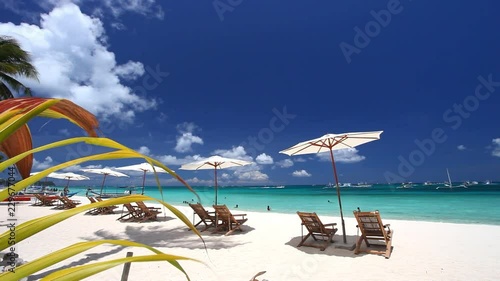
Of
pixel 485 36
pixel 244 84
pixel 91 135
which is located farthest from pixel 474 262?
pixel 485 36

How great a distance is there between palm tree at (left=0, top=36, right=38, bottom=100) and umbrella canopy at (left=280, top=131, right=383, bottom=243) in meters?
15.0

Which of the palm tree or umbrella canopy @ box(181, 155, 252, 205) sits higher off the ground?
the palm tree

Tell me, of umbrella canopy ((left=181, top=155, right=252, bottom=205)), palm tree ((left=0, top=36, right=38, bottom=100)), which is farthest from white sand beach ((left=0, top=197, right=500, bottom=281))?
palm tree ((left=0, top=36, right=38, bottom=100))

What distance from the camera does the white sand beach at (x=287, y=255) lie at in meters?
4.98

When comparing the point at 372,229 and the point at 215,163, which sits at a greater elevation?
the point at 215,163

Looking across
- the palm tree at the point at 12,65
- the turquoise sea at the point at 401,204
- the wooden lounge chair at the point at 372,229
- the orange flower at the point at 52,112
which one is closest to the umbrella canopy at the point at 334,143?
the wooden lounge chair at the point at 372,229

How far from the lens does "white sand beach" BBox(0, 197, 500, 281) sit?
16.3ft

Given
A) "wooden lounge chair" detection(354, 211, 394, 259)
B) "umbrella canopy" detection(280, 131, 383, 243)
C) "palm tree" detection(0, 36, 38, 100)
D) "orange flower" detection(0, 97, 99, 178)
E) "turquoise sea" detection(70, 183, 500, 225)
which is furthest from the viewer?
"turquoise sea" detection(70, 183, 500, 225)

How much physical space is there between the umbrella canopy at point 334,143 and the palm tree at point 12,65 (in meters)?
15.0

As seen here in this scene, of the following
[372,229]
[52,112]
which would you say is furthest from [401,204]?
[52,112]

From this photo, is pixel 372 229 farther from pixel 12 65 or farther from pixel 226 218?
pixel 12 65

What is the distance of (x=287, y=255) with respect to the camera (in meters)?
6.15

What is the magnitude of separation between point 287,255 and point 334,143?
3374 millimetres

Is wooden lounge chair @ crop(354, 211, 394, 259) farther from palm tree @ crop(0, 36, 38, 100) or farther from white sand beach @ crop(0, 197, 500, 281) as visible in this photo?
palm tree @ crop(0, 36, 38, 100)
